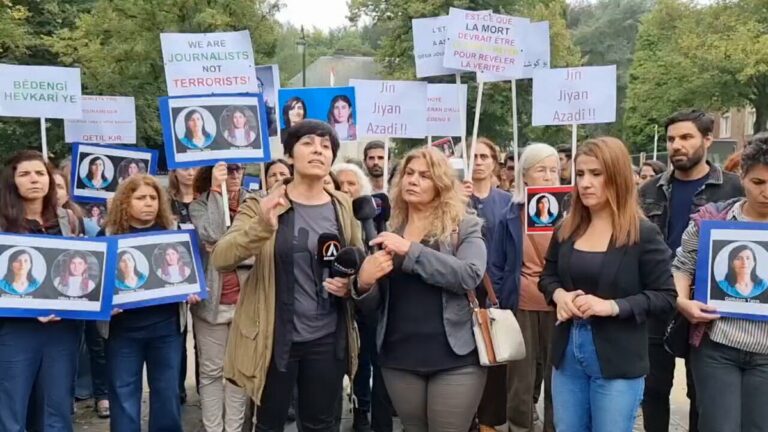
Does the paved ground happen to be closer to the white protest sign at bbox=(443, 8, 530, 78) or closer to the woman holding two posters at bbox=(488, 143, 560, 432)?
the woman holding two posters at bbox=(488, 143, 560, 432)

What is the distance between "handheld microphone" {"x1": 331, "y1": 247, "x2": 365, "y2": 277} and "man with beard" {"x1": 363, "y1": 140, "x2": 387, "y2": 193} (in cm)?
288

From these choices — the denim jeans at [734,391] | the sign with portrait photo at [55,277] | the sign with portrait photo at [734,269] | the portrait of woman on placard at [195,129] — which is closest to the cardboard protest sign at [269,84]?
the portrait of woman on placard at [195,129]

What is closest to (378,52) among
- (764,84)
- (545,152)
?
(764,84)

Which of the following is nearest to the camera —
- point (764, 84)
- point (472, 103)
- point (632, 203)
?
point (632, 203)

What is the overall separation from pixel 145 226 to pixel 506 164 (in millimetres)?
4453

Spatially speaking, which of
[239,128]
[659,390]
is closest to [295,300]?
[239,128]

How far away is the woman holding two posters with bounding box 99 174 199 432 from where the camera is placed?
4352mm

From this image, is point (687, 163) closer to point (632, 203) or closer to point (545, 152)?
point (545, 152)

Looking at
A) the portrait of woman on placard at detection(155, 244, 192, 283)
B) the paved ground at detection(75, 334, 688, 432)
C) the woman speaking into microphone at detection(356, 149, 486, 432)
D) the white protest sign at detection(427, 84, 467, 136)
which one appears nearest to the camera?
the woman speaking into microphone at detection(356, 149, 486, 432)

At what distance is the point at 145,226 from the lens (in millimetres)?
4508

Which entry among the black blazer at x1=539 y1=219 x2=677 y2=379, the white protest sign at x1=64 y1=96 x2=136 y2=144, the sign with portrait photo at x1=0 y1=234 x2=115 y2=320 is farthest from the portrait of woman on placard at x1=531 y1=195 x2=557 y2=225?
the white protest sign at x1=64 y1=96 x2=136 y2=144

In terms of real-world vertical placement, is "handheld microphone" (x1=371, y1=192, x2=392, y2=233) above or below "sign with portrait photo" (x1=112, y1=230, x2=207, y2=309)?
above

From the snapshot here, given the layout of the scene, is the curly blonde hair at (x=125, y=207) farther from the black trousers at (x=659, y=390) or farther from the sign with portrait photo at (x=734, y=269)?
the black trousers at (x=659, y=390)

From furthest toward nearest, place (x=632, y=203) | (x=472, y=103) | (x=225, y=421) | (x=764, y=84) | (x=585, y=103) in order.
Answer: (x=764, y=84) < (x=472, y=103) < (x=585, y=103) < (x=225, y=421) < (x=632, y=203)
